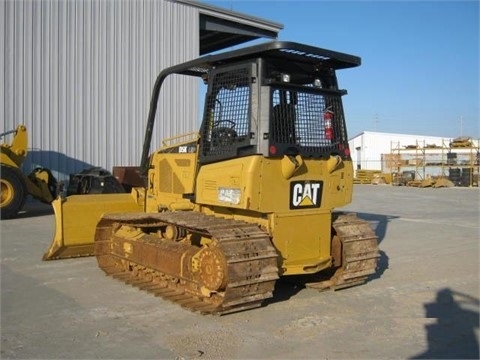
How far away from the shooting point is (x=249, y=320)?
17.7ft

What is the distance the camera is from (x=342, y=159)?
21.7ft

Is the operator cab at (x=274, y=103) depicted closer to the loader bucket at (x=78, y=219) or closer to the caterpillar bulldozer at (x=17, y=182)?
the loader bucket at (x=78, y=219)

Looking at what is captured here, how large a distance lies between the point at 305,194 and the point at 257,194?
0.71 m

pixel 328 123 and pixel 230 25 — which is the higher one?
pixel 230 25

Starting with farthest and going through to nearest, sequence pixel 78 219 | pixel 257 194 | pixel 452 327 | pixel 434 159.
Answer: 1. pixel 434 159
2. pixel 78 219
3. pixel 257 194
4. pixel 452 327

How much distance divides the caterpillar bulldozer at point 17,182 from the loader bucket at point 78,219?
19.1ft

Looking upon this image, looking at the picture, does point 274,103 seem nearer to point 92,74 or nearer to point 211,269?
point 211,269

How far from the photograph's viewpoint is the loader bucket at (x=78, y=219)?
8094mm

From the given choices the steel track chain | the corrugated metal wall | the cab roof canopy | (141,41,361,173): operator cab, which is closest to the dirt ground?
the steel track chain

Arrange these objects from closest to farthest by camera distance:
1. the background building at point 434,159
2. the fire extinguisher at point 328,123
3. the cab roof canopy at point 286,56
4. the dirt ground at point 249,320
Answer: the dirt ground at point 249,320
the cab roof canopy at point 286,56
the fire extinguisher at point 328,123
the background building at point 434,159

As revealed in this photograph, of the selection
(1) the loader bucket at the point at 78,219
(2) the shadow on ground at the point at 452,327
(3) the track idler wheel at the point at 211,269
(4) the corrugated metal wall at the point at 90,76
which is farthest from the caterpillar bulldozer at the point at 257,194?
(4) the corrugated metal wall at the point at 90,76

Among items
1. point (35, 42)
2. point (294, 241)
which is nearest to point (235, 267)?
point (294, 241)

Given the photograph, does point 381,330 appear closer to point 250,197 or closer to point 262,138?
point 250,197

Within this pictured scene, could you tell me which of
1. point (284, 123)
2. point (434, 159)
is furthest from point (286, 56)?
point (434, 159)
